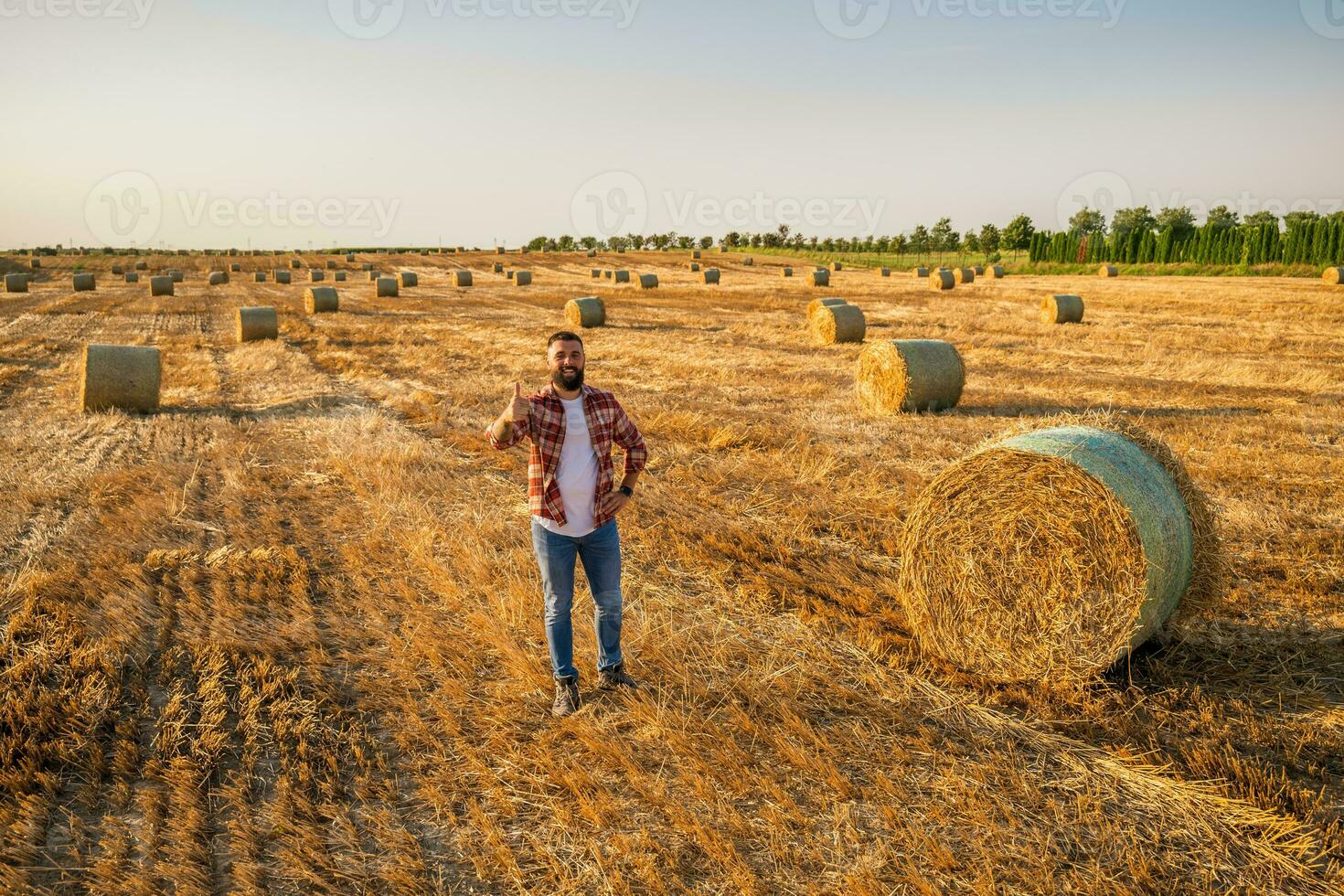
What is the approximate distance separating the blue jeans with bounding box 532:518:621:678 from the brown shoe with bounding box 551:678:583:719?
41mm

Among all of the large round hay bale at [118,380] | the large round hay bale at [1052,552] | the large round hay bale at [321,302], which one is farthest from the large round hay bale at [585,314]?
the large round hay bale at [1052,552]

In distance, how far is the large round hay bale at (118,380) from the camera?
1231cm

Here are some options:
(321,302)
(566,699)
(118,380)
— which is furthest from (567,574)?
(321,302)

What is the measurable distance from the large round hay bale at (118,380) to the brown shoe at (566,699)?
35.5ft

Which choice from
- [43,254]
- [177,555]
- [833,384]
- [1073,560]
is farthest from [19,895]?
[43,254]

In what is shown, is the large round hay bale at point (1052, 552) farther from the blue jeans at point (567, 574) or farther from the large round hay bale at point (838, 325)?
the large round hay bale at point (838, 325)

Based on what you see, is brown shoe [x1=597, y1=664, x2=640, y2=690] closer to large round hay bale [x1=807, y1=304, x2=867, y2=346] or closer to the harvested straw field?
the harvested straw field

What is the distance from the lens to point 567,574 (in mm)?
4562

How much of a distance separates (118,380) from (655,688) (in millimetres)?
11182

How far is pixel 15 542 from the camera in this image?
275 inches

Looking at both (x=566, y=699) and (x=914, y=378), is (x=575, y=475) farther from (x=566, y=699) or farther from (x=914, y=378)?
(x=914, y=378)

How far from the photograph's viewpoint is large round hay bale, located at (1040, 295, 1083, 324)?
24250mm

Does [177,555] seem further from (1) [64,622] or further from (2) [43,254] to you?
(2) [43,254]

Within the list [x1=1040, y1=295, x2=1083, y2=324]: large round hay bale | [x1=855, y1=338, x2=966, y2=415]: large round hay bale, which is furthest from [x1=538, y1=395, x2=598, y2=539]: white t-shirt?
[x1=1040, y1=295, x2=1083, y2=324]: large round hay bale
